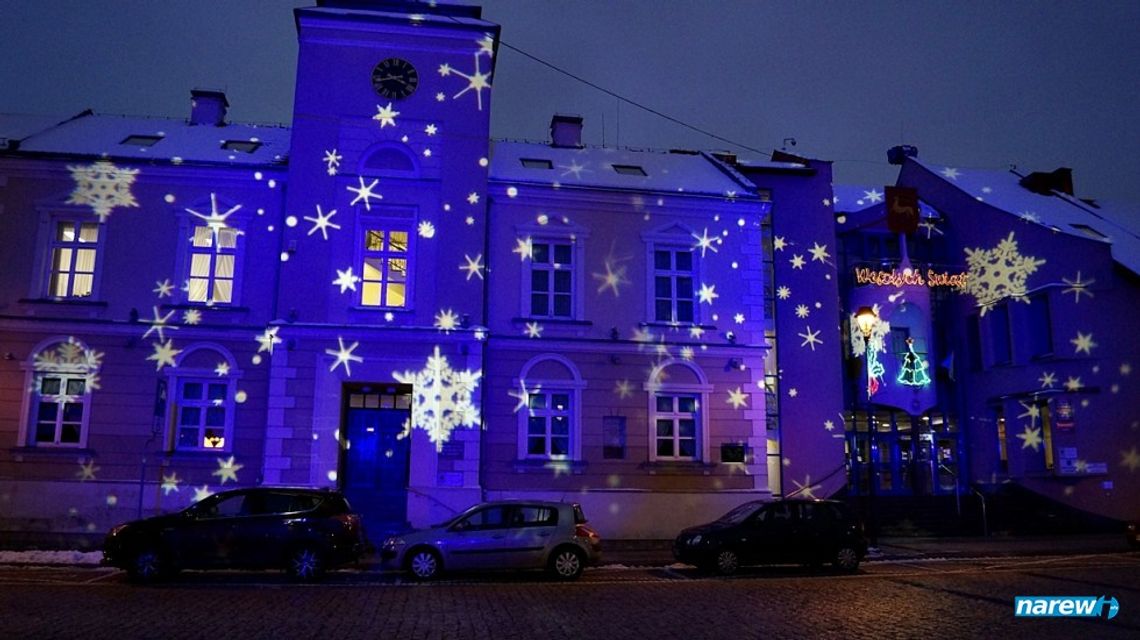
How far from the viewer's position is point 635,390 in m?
22.1

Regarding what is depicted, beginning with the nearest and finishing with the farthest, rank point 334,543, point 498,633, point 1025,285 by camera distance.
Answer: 1. point 498,633
2. point 334,543
3. point 1025,285

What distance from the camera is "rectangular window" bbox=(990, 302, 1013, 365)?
94.1 feet

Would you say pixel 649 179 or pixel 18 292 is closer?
Result: pixel 18 292

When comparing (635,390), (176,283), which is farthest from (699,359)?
(176,283)

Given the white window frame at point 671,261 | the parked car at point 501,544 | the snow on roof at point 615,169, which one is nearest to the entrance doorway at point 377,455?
the parked car at point 501,544

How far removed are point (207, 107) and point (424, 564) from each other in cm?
1699

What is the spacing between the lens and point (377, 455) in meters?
20.9

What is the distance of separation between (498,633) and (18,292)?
670 inches

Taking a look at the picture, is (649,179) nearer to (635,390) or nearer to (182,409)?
(635,390)

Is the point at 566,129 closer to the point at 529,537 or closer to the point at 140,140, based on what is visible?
the point at 140,140

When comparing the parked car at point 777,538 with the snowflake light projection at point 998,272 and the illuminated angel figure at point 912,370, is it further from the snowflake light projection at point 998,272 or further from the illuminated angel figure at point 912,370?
the snowflake light projection at point 998,272

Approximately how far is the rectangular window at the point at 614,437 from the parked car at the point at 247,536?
7730 millimetres

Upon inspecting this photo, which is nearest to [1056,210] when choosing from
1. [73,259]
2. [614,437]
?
[614,437]

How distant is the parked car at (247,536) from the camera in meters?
14.5
